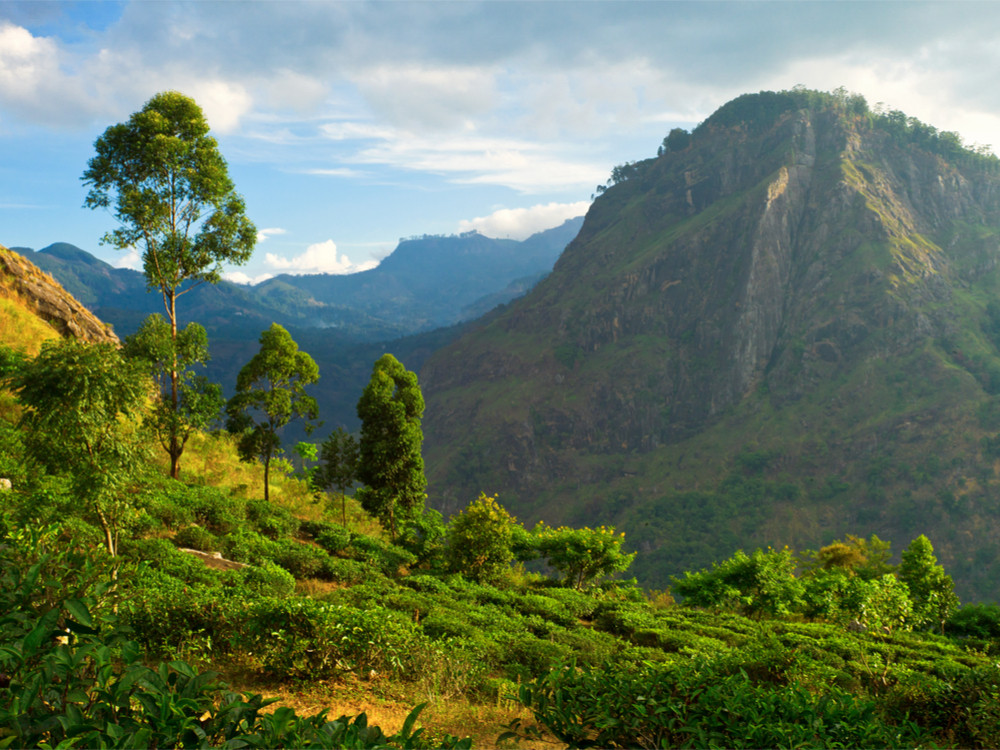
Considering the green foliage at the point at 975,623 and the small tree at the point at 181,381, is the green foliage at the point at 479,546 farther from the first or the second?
the green foliage at the point at 975,623

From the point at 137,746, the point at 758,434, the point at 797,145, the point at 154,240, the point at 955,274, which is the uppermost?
the point at 797,145

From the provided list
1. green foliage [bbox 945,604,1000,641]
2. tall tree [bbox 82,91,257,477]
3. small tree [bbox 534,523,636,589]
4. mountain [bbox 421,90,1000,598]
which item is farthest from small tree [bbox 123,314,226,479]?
mountain [bbox 421,90,1000,598]

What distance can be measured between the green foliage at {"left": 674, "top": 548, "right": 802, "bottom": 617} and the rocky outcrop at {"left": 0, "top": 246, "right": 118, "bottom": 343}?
23713 mm

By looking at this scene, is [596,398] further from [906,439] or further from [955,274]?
[955,274]

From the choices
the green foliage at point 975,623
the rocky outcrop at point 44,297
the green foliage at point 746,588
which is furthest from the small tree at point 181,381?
the green foliage at point 975,623

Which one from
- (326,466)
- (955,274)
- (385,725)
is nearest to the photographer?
(385,725)

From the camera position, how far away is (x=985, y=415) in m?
97.6

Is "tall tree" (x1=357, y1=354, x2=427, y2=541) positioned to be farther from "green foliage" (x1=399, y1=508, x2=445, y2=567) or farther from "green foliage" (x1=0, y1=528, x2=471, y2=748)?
"green foliage" (x1=0, y1=528, x2=471, y2=748)

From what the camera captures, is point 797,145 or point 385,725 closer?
point 385,725

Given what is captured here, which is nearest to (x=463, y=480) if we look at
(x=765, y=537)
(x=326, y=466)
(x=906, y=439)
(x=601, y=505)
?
(x=601, y=505)

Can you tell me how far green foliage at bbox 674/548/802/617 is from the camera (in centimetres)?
1758

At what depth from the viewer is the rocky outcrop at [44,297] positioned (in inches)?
899

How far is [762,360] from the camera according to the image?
134125 mm

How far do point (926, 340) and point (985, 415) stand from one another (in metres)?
21.2
